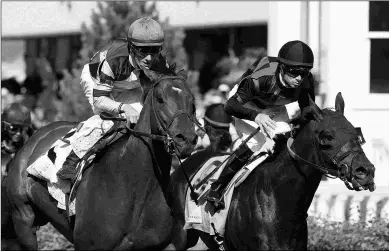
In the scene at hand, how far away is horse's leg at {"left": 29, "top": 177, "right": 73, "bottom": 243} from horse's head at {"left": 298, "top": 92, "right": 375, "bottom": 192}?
2.44 metres

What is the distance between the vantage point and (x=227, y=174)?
337 inches

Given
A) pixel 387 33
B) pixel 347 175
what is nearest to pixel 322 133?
pixel 347 175

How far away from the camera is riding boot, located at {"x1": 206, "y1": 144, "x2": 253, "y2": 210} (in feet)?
27.8

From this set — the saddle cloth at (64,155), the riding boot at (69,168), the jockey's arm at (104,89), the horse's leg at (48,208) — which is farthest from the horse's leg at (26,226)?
the jockey's arm at (104,89)

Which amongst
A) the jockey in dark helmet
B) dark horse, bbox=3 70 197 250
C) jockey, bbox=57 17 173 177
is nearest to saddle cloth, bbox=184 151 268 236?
dark horse, bbox=3 70 197 250

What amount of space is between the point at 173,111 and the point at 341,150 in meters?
1.27

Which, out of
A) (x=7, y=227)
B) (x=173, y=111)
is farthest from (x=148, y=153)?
(x=7, y=227)

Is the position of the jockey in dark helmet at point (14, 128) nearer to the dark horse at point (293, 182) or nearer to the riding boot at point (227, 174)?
the riding boot at point (227, 174)

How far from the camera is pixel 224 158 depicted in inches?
362

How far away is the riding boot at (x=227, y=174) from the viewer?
333 inches

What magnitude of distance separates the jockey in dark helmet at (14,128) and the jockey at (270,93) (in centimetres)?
288

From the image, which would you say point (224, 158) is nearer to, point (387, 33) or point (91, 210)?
point (91, 210)

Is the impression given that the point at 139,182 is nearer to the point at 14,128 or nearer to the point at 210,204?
the point at 210,204

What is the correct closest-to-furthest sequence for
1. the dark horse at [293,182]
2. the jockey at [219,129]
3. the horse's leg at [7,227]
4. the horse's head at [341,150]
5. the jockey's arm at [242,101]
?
the horse's head at [341,150]
the dark horse at [293,182]
the jockey's arm at [242,101]
the horse's leg at [7,227]
the jockey at [219,129]
